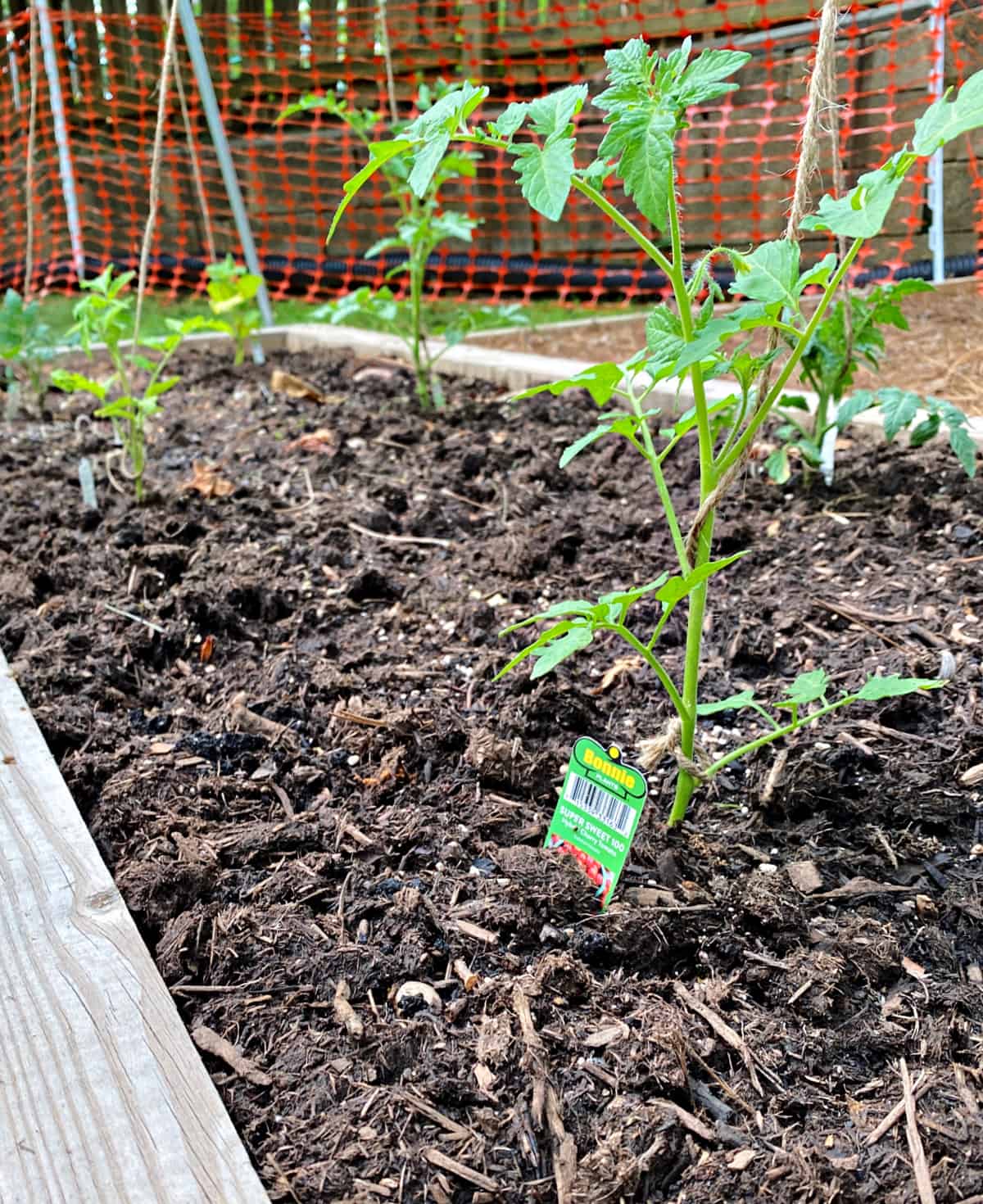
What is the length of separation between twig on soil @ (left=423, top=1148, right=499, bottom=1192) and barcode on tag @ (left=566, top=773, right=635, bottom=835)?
0.43 metres

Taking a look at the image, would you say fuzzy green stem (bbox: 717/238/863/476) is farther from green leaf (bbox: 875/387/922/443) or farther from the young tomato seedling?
green leaf (bbox: 875/387/922/443)

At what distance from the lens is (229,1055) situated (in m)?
1.20

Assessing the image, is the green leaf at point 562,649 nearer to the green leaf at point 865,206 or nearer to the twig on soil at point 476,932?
the twig on soil at point 476,932

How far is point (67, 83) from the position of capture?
691 cm

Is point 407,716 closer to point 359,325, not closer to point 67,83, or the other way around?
point 359,325

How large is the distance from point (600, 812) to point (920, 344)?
9.94ft

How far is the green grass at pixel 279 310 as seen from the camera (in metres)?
5.24

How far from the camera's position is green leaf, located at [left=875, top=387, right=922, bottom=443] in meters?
2.18

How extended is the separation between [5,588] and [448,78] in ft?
17.6

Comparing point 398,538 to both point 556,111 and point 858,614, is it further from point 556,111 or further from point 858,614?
point 556,111

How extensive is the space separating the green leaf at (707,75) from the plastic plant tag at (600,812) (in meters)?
0.73

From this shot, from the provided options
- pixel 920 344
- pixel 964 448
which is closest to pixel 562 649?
pixel 964 448

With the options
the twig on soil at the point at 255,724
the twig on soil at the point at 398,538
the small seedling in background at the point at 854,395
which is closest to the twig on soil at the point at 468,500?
the twig on soil at the point at 398,538

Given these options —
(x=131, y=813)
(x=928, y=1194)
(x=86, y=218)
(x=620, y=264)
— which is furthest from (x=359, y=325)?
(x=928, y=1194)
